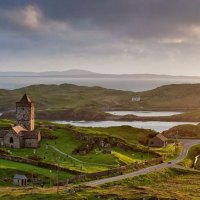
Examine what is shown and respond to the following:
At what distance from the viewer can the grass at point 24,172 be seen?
7625 cm

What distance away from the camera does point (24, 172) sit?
256 ft

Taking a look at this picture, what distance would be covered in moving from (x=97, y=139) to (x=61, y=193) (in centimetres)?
3969

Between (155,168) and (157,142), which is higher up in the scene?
(157,142)

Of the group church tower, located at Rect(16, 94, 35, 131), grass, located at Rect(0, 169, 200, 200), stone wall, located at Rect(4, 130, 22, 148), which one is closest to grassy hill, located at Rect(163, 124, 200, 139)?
church tower, located at Rect(16, 94, 35, 131)

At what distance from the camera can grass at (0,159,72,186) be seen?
7625 centimetres

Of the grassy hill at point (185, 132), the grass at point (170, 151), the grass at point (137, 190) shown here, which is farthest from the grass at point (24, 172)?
the grassy hill at point (185, 132)

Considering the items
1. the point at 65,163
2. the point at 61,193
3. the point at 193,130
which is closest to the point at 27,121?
the point at 65,163

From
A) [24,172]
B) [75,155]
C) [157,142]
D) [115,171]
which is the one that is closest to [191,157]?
[157,142]

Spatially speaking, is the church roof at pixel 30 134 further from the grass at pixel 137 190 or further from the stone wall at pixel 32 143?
the grass at pixel 137 190

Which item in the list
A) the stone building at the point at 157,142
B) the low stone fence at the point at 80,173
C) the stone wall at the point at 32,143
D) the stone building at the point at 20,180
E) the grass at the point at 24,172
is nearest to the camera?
the stone building at the point at 20,180

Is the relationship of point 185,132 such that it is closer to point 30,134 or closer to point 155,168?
point 155,168

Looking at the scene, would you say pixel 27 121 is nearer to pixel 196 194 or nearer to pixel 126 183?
pixel 126 183

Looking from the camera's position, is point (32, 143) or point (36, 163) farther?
point (32, 143)

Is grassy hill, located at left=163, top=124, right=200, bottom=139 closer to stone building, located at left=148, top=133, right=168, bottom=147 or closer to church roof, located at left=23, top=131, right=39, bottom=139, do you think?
stone building, located at left=148, top=133, right=168, bottom=147
